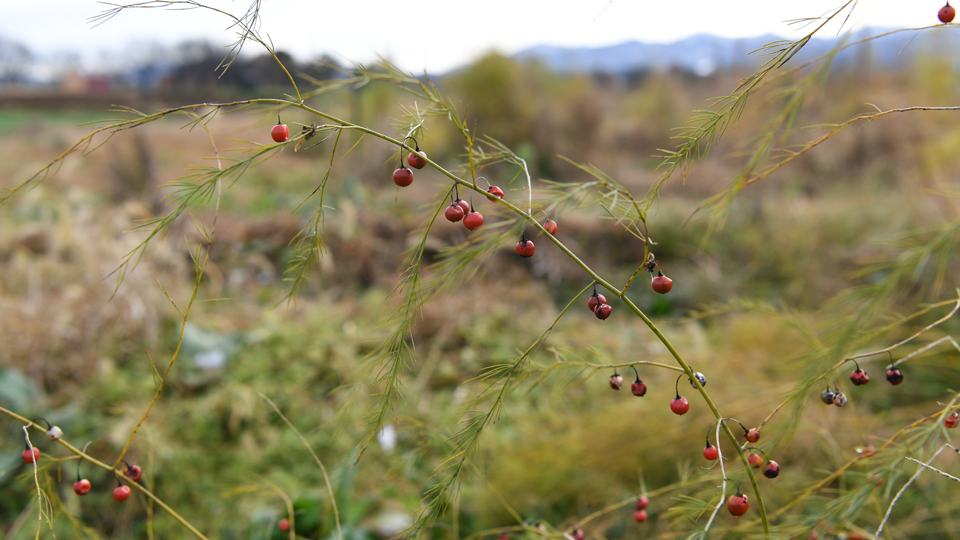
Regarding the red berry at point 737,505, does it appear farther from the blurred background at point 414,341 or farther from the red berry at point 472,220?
the red berry at point 472,220

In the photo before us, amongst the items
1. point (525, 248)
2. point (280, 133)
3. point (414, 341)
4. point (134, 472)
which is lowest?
point (414, 341)

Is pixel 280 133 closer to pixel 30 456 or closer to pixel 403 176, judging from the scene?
pixel 403 176

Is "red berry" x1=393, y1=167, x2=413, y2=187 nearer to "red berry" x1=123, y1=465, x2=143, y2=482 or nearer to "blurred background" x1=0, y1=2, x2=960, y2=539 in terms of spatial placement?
"blurred background" x1=0, y1=2, x2=960, y2=539

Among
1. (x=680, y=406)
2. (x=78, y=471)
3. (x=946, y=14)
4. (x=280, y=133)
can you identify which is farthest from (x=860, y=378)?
(x=78, y=471)

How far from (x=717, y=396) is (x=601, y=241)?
2.42 metres

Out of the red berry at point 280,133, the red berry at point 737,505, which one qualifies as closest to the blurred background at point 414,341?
the red berry at point 280,133

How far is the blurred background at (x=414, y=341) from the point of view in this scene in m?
1.31

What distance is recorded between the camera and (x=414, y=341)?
1.86 meters

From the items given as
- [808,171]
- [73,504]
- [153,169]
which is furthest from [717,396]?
[808,171]

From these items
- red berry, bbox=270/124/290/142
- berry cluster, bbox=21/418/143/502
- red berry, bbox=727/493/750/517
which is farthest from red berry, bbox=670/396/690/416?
berry cluster, bbox=21/418/143/502

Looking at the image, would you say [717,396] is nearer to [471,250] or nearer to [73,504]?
[471,250]

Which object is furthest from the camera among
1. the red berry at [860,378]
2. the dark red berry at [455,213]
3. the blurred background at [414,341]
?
the blurred background at [414,341]

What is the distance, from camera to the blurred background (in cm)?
131

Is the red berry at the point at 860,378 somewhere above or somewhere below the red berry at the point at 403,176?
below
